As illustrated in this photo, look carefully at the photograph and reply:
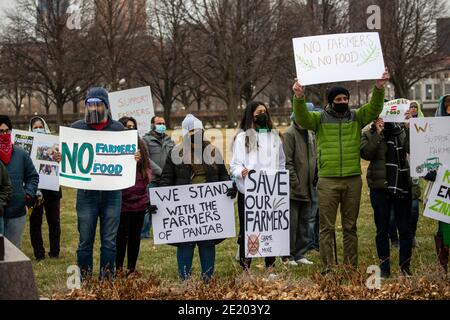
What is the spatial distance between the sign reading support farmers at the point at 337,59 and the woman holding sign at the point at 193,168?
4.09 feet

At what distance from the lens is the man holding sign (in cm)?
803

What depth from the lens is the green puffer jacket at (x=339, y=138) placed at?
803cm

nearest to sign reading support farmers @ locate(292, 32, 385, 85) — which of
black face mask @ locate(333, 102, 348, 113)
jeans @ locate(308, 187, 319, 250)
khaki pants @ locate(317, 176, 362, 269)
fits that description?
black face mask @ locate(333, 102, 348, 113)

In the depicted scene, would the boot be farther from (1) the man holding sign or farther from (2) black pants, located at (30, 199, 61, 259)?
(2) black pants, located at (30, 199, 61, 259)

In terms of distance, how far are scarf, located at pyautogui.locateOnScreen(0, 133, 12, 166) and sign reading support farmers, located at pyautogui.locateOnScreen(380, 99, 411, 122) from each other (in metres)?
4.41

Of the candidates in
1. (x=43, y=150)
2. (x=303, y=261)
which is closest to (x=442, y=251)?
(x=303, y=261)

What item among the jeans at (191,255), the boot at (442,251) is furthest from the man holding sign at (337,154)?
the jeans at (191,255)

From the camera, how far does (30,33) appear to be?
4503cm

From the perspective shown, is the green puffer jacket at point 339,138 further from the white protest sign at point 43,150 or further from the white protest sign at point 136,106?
the white protest sign at point 136,106

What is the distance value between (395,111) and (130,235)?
11.2 ft

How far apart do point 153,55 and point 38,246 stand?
42854 millimetres

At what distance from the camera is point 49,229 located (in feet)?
34.7

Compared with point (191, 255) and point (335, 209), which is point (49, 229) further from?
point (335, 209)

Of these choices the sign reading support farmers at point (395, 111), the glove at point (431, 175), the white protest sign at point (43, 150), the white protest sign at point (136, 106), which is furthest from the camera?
the white protest sign at point (136, 106)
